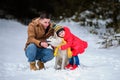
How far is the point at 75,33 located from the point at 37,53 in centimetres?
528

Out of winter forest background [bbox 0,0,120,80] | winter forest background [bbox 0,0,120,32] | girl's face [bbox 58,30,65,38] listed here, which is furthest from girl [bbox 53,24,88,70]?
winter forest background [bbox 0,0,120,32]

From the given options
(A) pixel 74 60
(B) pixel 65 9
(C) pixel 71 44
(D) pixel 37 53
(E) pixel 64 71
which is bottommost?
(E) pixel 64 71

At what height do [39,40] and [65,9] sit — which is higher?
[65,9]

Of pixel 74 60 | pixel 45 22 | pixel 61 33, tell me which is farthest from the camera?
pixel 45 22

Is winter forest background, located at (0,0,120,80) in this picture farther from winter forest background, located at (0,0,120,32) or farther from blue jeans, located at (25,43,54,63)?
blue jeans, located at (25,43,54,63)

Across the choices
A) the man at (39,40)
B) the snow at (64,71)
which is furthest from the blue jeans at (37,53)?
the snow at (64,71)

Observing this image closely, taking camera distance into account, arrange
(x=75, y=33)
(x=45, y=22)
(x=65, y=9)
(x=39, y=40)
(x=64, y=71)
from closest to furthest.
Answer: (x=64, y=71)
(x=45, y=22)
(x=39, y=40)
(x=75, y=33)
(x=65, y=9)

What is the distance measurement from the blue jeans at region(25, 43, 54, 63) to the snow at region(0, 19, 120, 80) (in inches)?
8.4

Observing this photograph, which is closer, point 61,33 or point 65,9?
point 61,33

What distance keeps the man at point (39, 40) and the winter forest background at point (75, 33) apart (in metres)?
0.24

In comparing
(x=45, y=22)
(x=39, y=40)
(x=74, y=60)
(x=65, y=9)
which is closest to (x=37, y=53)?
(x=39, y=40)

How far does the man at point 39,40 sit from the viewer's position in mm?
7609

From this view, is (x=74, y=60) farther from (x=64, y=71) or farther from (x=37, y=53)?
(x=37, y=53)

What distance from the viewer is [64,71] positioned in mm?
7180
